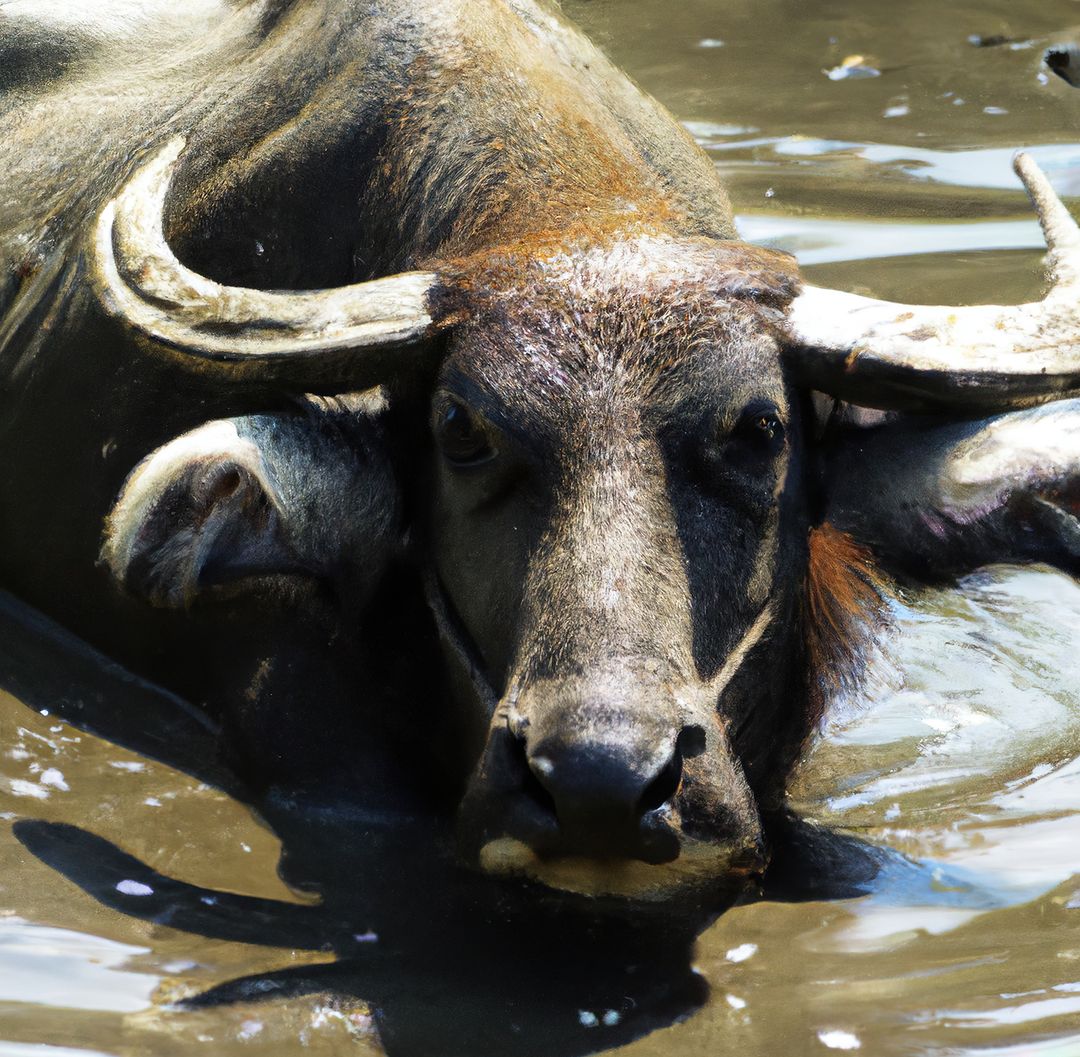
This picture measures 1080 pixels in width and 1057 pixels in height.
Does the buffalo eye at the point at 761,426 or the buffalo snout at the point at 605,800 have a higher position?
the buffalo eye at the point at 761,426

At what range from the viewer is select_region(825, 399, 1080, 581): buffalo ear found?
4.02 metres

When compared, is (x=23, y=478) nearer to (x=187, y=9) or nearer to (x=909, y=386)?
(x=187, y=9)

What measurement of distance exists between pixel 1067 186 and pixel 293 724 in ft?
16.3

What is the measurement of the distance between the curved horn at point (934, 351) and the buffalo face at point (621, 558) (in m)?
0.12

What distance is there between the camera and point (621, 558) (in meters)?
3.56

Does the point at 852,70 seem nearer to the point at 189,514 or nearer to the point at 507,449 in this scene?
the point at 507,449

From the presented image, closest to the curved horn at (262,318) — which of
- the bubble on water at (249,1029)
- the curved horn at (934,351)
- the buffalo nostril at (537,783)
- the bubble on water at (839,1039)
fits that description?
the curved horn at (934,351)

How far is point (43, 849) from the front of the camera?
4000 millimetres

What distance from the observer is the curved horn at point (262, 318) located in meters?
3.92

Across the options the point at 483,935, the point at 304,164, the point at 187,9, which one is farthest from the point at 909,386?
the point at 187,9

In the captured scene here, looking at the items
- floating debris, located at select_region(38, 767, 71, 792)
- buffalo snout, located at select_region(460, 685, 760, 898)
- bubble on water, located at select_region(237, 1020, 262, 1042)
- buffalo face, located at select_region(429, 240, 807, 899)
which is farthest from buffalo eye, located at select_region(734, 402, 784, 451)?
floating debris, located at select_region(38, 767, 71, 792)

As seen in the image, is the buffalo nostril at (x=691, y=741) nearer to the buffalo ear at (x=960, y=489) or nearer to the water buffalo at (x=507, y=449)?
the water buffalo at (x=507, y=449)

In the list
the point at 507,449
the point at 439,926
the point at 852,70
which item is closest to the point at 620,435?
the point at 507,449

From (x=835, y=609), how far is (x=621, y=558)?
1.12 meters
